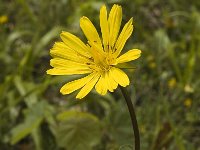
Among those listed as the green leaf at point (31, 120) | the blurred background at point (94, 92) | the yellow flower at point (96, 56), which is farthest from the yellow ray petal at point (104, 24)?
the green leaf at point (31, 120)

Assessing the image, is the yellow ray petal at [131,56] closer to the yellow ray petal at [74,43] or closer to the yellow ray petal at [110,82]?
the yellow ray petal at [110,82]

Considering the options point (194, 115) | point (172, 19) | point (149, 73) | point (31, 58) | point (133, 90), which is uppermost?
point (172, 19)

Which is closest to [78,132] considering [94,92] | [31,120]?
[31,120]

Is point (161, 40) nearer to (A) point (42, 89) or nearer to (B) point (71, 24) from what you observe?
(B) point (71, 24)

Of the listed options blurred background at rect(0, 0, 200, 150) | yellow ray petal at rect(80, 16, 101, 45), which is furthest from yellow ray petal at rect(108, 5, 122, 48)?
blurred background at rect(0, 0, 200, 150)

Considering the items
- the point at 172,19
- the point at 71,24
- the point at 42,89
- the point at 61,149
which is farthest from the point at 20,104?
the point at 172,19

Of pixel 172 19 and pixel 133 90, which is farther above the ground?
pixel 172 19

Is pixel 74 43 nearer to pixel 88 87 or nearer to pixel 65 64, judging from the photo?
pixel 65 64
